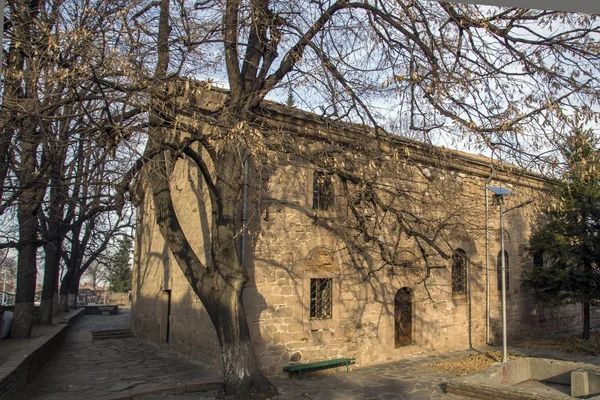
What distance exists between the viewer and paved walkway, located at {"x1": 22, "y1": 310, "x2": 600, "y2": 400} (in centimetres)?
826

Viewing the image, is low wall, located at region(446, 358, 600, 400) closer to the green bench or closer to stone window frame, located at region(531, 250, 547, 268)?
the green bench

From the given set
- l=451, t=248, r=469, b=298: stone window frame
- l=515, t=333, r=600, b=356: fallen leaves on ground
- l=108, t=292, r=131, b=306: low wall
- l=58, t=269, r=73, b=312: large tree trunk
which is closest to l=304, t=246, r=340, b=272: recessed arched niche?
l=451, t=248, r=469, b=298: stone window frame

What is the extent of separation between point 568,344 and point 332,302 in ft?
26.4

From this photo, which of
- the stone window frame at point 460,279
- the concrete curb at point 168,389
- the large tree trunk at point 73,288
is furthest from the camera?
the large tree trunk at point 73,288

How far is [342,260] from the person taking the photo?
10930 millimetres

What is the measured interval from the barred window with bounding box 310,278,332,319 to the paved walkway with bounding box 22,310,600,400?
1.30m

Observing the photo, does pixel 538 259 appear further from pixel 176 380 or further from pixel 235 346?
pixel 176 380

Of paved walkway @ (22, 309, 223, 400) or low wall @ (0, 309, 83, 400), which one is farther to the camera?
paved walkway @ (22, 309, 223, 400)

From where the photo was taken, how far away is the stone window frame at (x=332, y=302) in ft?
33.2

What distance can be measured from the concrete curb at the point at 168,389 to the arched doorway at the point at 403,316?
519 cm

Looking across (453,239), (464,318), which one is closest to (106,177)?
(453,239)

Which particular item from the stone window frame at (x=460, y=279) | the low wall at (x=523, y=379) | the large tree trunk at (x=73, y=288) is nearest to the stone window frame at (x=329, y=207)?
the low wall at (x=523, y=379)

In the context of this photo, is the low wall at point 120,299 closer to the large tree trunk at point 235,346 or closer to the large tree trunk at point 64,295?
the large tree trunk at point 64,295

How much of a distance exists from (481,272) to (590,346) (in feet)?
11.2
